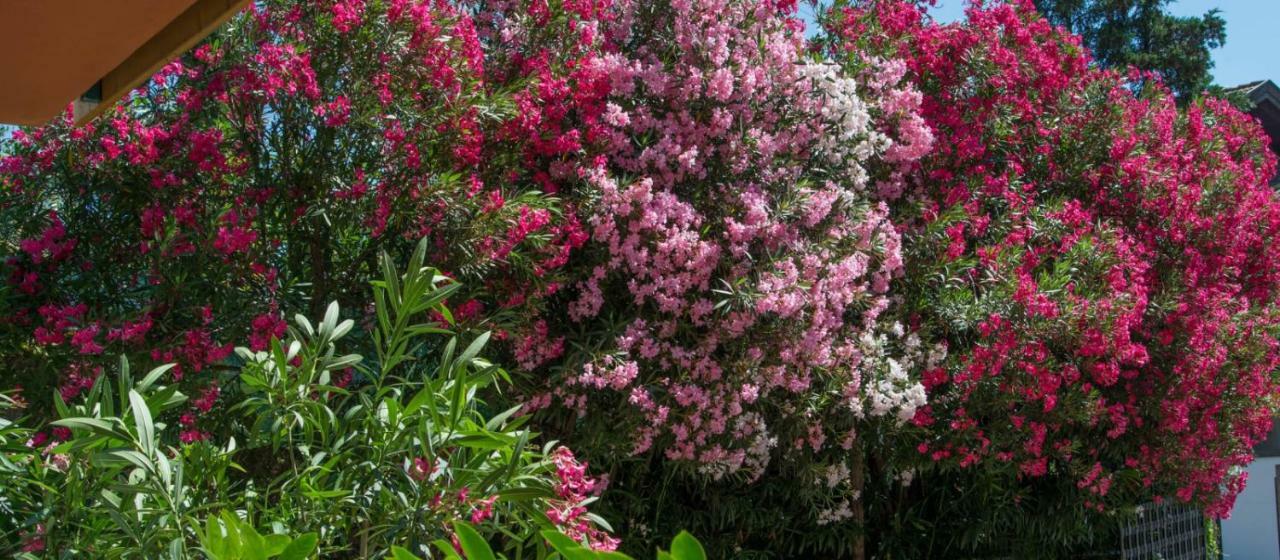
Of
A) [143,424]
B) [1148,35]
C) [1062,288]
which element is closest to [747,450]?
[1062,288]

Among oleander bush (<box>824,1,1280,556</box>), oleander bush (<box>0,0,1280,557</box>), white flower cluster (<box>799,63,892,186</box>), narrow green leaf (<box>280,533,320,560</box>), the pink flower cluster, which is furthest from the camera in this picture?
oleander bush (<box>824,1,1280,556</box>)

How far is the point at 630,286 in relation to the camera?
17.5 ft

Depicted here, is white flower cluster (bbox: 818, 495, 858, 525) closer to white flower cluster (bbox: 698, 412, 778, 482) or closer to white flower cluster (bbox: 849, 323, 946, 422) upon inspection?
white flower cluster (bbox: 849, 323, 946, 422)

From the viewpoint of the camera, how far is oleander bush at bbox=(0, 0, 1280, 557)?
2641 millimetres

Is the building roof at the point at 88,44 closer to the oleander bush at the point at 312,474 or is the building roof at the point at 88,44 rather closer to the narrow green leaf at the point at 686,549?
the oleander bush at the point at 312,474

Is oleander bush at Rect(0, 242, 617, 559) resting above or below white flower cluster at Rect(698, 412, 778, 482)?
below

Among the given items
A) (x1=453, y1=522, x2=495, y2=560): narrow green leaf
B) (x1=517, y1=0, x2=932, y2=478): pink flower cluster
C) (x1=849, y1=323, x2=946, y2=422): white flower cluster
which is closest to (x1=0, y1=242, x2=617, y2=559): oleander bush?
(x1=453, y1=522, x2=495, y2=560): narrow green leaf

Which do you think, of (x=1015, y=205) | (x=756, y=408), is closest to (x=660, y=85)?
(x=756, y=408)

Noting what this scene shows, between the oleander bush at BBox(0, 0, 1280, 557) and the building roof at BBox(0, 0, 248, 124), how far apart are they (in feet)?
1.67

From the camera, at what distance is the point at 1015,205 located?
701 cm

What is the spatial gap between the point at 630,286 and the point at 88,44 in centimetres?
259

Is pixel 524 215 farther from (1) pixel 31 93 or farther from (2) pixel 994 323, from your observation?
(2) pixel 994 323

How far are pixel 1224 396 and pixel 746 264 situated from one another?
4381 millimetres

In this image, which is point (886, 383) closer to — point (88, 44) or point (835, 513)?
point (835, 513)
